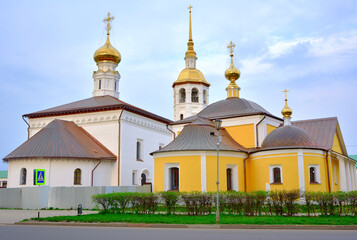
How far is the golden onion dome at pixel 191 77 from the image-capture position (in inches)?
1534

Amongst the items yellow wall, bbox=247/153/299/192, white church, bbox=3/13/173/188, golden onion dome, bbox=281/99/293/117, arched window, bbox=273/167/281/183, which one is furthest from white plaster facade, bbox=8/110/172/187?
golden onion dome, bbox=281/99/293/117

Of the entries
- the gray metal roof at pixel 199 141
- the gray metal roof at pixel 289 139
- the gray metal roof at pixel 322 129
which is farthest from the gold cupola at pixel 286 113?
the gray metal roof at pixel 199 141

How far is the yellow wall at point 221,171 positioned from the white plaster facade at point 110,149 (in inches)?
378

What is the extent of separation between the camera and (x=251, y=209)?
16.2 metres

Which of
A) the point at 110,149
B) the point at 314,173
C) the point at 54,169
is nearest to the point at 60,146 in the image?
the point at 54,169

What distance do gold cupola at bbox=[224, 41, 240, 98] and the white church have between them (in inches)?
250

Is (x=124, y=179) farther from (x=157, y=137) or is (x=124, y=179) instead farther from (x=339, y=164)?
(x=339, y=164)

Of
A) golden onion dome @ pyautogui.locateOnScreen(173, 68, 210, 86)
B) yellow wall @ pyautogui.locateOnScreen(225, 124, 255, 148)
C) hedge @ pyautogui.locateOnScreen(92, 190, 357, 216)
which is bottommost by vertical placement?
hedge @ pyautogui.locateOnScreen(92, 190, 357, 216)

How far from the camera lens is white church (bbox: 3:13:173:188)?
2661 cm

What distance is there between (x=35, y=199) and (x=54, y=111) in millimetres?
11868

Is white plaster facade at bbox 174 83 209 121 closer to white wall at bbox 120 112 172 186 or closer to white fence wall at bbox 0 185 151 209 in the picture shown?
white wall at bbox 120 112 172 186

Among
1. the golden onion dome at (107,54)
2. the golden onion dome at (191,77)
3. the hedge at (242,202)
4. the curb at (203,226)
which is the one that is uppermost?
the golden onion dome at (107,54)

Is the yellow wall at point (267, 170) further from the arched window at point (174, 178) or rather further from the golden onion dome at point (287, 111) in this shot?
the golden onion dome at point (287, 111)

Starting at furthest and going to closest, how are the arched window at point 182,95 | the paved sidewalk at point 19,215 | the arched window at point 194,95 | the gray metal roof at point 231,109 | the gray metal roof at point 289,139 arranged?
1. the arched window at point 194,95
2. the arched window at point 182,95
3. the gray metal roof at point 231,109
4. the gray metal roof at point 289,139
5. the paved sidewalk at point 19,215
